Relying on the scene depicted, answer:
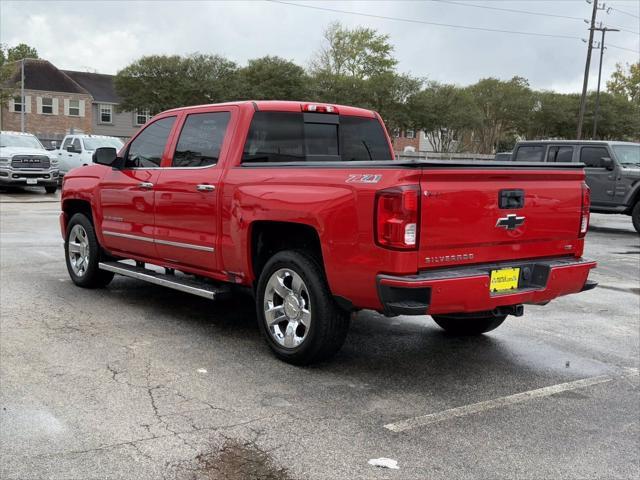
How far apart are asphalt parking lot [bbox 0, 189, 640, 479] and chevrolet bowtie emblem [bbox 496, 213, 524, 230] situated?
1.13 metres

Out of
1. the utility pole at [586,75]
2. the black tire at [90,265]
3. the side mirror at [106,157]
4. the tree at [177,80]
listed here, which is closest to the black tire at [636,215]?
the black tire at [90,265]

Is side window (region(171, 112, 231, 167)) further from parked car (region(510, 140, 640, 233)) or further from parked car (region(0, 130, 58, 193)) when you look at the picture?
parked car (region(0, 130, 58, 193))

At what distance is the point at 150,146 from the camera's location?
6.81 meters

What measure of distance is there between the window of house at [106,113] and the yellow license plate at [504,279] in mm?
58164

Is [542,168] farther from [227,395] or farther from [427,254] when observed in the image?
[227,395]

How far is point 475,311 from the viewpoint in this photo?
15.4 ft

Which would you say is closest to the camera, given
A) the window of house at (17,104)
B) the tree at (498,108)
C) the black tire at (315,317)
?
the black tire at (315,317)

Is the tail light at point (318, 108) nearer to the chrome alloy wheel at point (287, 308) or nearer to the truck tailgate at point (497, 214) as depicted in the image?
the chrome alloy wheel at point (287, 308)

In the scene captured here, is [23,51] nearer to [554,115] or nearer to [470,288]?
[554,115]

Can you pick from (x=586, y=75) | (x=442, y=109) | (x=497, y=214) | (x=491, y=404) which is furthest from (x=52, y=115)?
(x=491, y=404)

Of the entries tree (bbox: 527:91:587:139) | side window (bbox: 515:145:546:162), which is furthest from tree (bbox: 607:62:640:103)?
side window (bbox: 515:145:546:162)

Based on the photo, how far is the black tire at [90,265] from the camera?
7.45 m

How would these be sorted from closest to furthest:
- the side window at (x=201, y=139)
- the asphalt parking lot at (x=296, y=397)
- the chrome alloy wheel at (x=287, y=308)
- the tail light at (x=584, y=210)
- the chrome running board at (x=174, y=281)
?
the asphalt parking lot at (x=296, y=397)
the chrome alloy wheel at (x=287, y=308)
the tail light at (x=584, y=210)
the chrome running board at (x=174, y=281)
the side window at (x=201, y=139)

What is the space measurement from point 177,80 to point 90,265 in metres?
42.6
